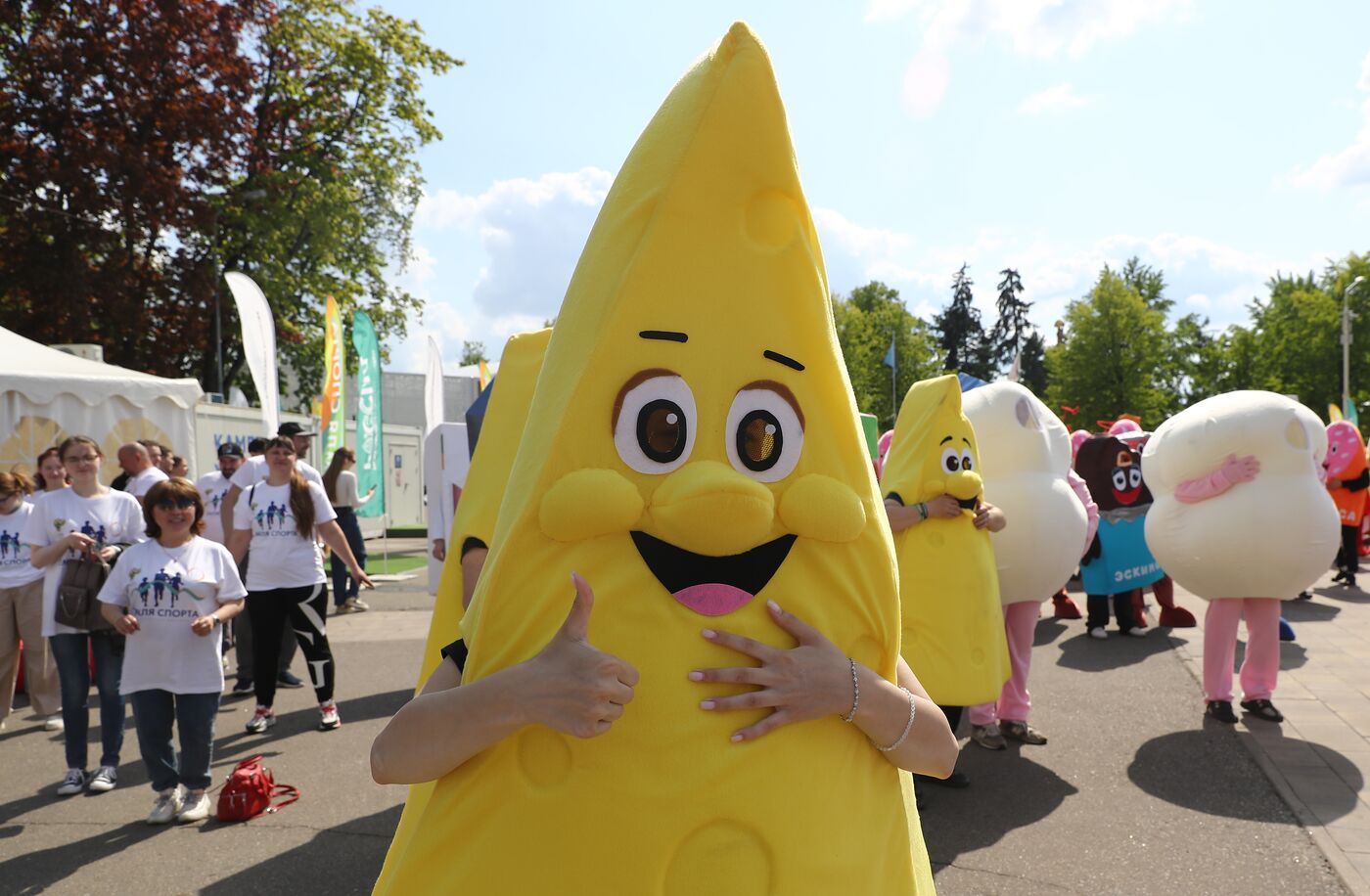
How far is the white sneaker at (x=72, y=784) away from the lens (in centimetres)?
520

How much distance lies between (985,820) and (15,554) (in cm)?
620

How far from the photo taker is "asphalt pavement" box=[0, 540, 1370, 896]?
4.01 meters

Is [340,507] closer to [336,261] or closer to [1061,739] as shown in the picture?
[1061,739]

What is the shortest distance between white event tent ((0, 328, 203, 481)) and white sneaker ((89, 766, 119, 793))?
4.47 metres

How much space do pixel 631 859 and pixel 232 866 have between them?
364 cm

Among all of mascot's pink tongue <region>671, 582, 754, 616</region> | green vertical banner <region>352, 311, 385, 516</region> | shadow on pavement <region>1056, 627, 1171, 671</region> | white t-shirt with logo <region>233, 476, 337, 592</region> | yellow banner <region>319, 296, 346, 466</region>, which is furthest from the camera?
green vertical banner <region>352, 311, 385, 516</region>

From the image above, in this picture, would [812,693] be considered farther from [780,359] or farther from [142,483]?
[142,483]

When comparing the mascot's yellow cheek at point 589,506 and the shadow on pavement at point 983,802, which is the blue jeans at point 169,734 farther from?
the mascot's yellow cheek at point 589,506

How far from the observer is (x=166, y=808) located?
15.5ft

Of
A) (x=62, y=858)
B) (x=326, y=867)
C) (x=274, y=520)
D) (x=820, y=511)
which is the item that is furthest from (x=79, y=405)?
(x=820, y=511)

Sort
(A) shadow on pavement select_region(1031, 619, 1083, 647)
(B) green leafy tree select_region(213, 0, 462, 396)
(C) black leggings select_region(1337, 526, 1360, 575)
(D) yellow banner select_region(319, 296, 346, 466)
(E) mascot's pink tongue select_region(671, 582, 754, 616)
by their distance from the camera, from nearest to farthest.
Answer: (E) mascot's pink tongue select_region(671, 582, 754, 616) → (A) shadow on pavement select_region(1031, 619, 1083, 647) → (C) black leggings select_region(1337, 526, 1360, 575) → (D) yellow banner select_region(319, 296, 346, 466) → (B) green leafy tree select_region(213, 0, 462, 396)

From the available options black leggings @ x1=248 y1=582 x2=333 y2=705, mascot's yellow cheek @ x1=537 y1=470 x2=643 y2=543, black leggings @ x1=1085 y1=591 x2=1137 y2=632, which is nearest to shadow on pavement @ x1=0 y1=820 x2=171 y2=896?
black leggings @ x1=248 y1=582 x2=333 y2=705

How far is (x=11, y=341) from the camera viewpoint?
31.9 feet

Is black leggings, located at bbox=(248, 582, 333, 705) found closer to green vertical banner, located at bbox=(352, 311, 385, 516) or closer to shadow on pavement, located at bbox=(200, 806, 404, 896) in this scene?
shadow on pavement, located at bbox=(200, 806, 404, 896)
